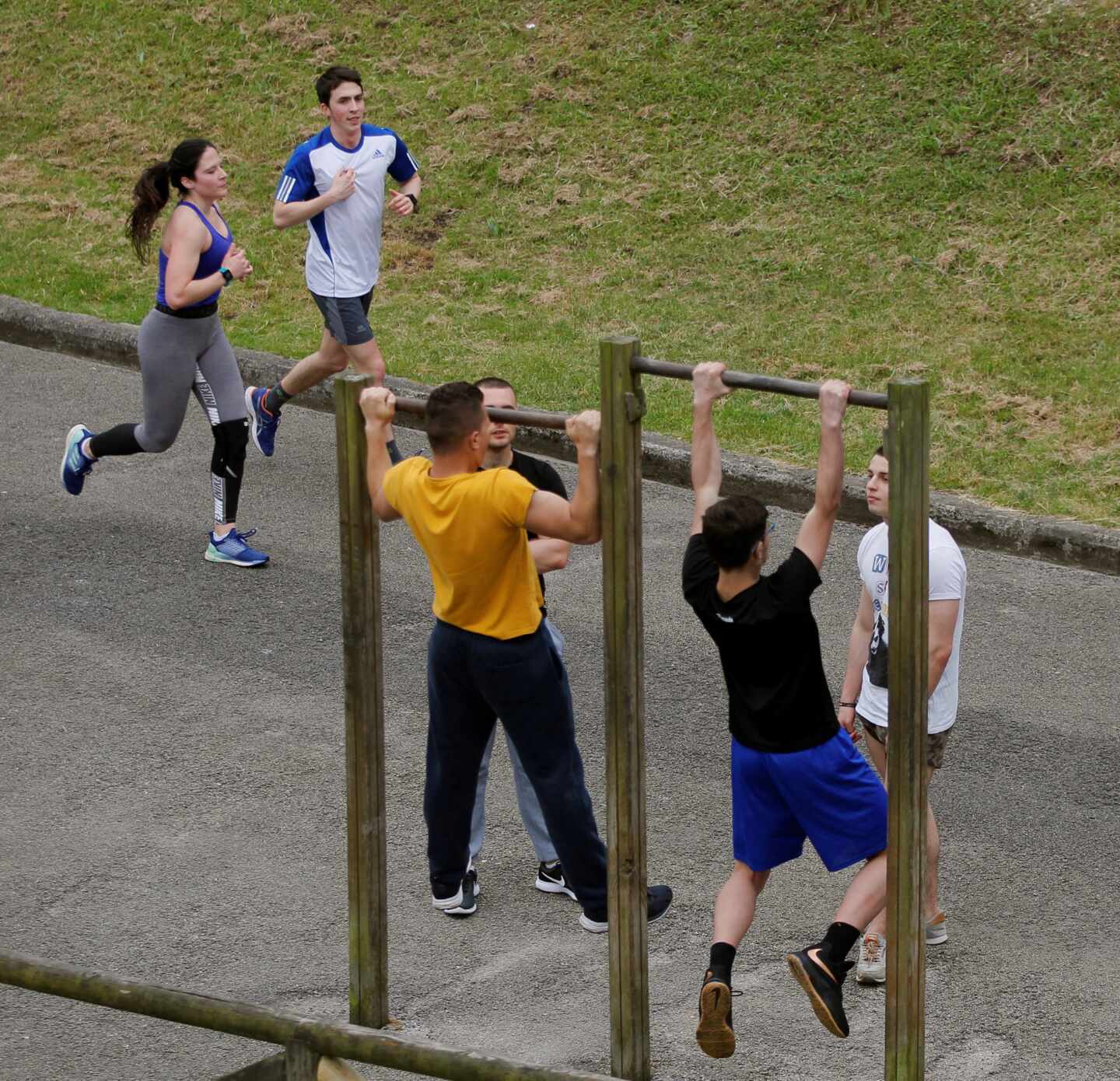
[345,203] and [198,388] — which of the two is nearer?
[198,388]

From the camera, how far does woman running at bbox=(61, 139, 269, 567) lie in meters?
8.51

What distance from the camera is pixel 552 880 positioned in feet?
20.4

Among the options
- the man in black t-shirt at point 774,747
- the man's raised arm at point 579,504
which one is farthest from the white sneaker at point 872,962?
the man's raised arm at point 579,504

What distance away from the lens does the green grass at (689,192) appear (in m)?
10.9

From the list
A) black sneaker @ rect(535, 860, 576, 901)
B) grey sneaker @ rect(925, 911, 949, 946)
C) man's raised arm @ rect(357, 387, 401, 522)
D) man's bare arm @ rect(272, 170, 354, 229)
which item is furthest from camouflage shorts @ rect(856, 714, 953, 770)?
man's bare arm @ rect(272, 170, 354, 229)

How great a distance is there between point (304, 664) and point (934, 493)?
3.59m

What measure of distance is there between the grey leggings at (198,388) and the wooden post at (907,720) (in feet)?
17.4

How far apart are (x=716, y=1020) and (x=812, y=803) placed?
2.10 ft

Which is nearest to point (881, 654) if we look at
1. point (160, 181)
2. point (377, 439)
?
point (377, 439)

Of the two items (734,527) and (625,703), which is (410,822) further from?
(734,527)

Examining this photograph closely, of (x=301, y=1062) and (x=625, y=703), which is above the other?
(x=625, y=703)

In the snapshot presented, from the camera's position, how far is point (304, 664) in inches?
313

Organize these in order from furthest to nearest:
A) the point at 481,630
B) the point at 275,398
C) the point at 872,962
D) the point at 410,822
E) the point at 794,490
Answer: the point at 275,398 < the point at 794,490 < the point at 410,822 < the point at 872,962 < the point at 481,630

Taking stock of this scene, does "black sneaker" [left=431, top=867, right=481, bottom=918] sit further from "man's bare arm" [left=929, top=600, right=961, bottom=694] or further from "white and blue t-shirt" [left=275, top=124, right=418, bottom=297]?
"white and blue t-shirt" [left=275, top=124, right=418, bottom=297]
